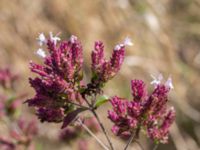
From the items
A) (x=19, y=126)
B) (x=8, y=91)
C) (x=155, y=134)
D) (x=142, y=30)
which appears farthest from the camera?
(x=142, y=30)

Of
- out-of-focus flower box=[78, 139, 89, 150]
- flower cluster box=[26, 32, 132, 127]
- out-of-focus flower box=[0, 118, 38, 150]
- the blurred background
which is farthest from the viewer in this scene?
the blurred background

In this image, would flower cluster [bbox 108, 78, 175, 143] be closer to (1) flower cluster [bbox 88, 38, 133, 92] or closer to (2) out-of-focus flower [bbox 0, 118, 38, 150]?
(1) flower cluster [bbox 88, 38, 133, 92]

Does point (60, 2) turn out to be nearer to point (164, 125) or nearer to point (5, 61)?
point (5, 61)

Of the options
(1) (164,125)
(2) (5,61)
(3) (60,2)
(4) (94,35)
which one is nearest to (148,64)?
(4) (94,35)

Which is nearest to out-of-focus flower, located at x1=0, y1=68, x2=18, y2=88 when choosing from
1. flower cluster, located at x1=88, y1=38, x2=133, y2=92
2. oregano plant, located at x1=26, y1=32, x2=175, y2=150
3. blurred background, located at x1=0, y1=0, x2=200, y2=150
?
oregano plant, located at x1=26, y1=32, x2=175, y2=150

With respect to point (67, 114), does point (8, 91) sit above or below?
above

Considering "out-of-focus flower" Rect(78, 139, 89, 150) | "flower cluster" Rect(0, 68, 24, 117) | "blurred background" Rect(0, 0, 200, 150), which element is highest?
"blurred background" Rect(0, 0, 200, 150)
